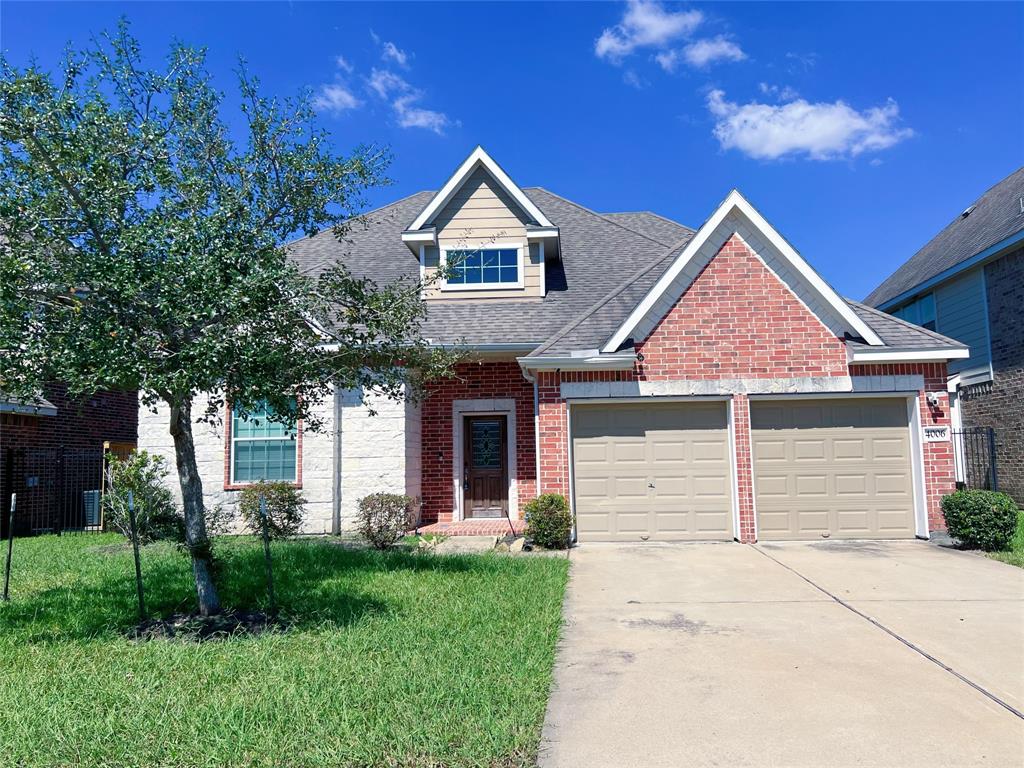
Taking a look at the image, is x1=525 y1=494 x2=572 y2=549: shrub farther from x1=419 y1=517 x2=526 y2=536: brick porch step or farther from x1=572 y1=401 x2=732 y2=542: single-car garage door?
x1=419 y1=517 x2=526 y2=536: brick porch step

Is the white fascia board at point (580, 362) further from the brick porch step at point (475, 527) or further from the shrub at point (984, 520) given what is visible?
the shrub at point (984, 520)

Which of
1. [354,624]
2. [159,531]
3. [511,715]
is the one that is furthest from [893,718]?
[159,531]

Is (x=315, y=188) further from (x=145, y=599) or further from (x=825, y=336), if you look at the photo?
(x=825, y=336)

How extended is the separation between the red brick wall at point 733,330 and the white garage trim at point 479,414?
11.2ft

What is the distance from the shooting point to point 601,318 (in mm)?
12086

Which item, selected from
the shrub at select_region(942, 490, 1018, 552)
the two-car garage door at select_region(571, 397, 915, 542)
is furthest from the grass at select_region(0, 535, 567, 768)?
the shrub at select_region(942, 490, 1018, 552)

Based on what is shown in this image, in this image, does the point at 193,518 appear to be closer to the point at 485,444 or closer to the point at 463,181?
the point at 485,444

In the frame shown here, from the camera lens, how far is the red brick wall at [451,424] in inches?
544

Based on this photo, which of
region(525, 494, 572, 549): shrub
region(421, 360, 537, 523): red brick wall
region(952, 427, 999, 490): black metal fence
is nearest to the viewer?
region(525, 494, 572, 549): shrub

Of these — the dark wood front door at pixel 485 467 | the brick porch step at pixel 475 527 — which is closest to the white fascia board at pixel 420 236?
the dark wood front door at pixel 485 467

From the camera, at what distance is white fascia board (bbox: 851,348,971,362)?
11.0 meters

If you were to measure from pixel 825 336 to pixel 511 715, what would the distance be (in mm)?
9466

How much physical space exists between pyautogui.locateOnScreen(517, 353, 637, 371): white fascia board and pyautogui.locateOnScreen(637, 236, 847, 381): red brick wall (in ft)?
1.39

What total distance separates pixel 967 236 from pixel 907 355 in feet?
34.9
